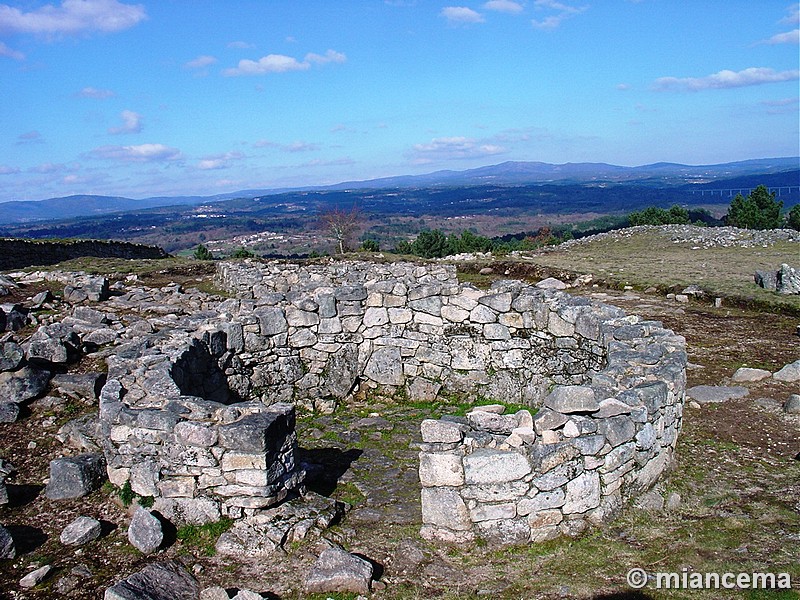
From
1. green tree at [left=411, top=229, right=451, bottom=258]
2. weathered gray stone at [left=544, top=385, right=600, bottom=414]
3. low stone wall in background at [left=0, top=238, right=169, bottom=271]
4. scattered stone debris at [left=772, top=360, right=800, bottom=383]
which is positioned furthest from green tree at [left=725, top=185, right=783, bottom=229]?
weathered gray stone at [left=544, top=385, right=600, bottom=414]

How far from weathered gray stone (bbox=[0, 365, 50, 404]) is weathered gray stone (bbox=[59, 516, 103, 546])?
4264 mm

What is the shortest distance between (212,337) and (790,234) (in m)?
44.1

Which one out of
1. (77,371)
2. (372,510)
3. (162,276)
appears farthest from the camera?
(162,276)

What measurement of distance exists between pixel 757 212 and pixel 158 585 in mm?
68276

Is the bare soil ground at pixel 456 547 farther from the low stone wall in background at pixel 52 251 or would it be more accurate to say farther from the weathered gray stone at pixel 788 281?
the low stone wall in background at pixel 52 251

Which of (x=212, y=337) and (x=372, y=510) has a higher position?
(x=212, y=337)

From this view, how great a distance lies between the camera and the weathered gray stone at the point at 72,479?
7.92 meters

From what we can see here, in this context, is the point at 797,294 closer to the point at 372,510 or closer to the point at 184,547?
the point at 372,510

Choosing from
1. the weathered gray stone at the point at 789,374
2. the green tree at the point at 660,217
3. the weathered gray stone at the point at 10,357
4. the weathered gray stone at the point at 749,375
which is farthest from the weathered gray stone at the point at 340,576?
the green tree at the point at 660,217

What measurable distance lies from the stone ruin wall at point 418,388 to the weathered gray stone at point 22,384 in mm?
2001

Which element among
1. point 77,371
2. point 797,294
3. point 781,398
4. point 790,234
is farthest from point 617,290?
point 790,234

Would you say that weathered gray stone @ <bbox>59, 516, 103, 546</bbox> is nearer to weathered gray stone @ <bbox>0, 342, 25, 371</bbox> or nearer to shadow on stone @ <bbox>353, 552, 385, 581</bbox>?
shadow on stone @ <bbox>353, 552, 385, 581</bbox>

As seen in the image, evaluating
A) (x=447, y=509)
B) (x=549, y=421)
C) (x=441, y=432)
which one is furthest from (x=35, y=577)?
(x=549, y=421)

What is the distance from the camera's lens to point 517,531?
6.85m
